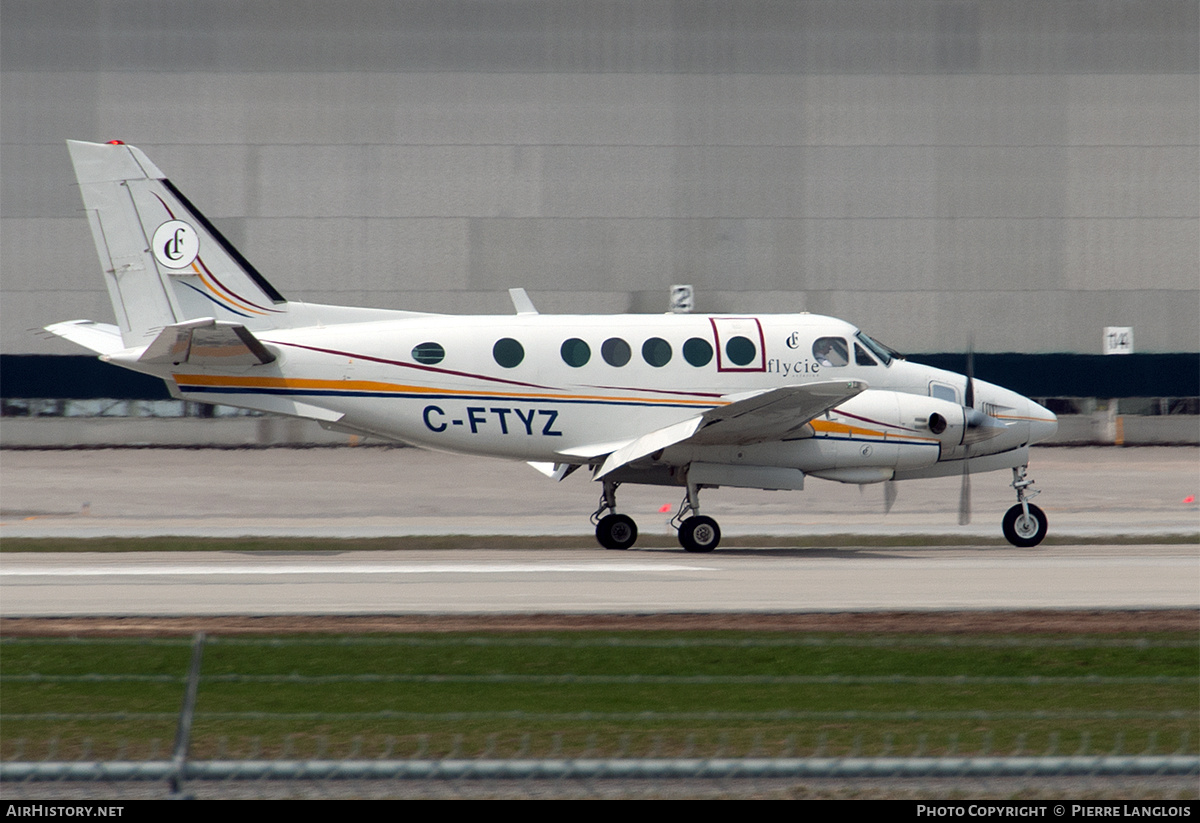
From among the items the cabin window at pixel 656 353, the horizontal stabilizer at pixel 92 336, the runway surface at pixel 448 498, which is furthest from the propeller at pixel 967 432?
the horizontal stabilizer at pixel 92 336

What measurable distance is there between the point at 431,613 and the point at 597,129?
2772 centimetres

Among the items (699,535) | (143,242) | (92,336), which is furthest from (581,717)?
(92,336)

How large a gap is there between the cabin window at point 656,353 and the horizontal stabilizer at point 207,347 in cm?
577

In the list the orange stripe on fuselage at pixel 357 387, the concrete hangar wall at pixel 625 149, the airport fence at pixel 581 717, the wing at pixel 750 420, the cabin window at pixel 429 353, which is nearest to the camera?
the airport fence at pixel 581 717

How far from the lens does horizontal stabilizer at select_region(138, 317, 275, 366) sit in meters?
18.9

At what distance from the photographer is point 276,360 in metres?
19.9

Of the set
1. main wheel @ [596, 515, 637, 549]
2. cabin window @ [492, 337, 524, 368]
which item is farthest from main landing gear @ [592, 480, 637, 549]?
cabin window @ [492, 337, 524, 368]

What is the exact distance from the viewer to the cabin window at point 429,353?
20438 millimetres

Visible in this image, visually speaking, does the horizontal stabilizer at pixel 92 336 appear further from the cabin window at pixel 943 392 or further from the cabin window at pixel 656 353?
the cabin window at pixel 943 392

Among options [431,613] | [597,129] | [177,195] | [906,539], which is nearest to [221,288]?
[177,195]

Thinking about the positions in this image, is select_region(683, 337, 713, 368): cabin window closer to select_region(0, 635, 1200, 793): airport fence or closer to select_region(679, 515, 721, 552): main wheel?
select_region(679, 515, 721, 552): main wheel

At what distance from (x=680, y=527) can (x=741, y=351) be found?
2962mm

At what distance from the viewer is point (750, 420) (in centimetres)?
1962

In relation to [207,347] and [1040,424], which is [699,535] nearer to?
[1040,424]
